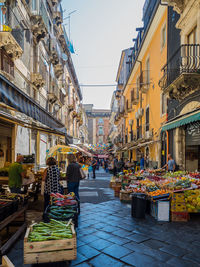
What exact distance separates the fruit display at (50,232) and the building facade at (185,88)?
5903 mm

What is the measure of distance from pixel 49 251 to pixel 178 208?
3913mm

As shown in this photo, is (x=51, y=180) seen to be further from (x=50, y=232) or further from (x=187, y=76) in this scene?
(x=187, y=76)

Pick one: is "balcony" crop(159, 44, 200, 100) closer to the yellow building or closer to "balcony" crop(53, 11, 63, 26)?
the yellow building

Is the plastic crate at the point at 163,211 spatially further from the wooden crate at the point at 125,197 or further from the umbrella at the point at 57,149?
the umbrella at the point at 57,149

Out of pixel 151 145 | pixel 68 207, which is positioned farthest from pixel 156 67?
pixel 68 207

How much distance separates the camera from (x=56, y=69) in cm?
2188

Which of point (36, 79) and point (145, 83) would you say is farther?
point (145, 83)

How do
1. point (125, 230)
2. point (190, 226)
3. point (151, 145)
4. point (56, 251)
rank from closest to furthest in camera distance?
1. point (56, 251)
2. point (125, 230)
3. point (190, 226)
4. point (151, 145)

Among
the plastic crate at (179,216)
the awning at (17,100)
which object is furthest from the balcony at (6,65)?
the plastic crate at (179,216)

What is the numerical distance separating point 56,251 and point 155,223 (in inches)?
127

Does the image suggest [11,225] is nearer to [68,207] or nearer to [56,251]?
[68,207]

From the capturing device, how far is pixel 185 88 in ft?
31.2

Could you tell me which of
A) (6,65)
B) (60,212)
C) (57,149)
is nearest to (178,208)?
(60,212)

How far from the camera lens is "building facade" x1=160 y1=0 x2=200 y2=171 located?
8695mm
